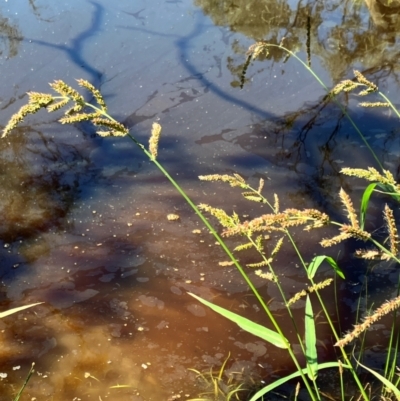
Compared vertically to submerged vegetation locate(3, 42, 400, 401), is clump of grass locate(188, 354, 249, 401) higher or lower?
lower

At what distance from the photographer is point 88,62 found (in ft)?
12.9

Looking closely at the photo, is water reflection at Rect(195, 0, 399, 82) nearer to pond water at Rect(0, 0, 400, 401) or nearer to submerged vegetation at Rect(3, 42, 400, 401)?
pond water at Rect(0, 0, 400, 401)

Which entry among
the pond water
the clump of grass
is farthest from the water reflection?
the clump of grass

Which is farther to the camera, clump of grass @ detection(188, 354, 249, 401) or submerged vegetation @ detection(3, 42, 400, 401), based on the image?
clump of grass @ detection(188, 354, 249, 401)

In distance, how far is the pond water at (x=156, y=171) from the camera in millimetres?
1848

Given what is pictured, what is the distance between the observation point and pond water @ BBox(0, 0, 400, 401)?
1.85 m

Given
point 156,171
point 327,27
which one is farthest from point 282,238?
point 327,27

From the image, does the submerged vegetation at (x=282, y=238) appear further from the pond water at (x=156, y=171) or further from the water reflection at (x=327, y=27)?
the water reflection at (x=327, y=27)

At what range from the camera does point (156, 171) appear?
9.38ft

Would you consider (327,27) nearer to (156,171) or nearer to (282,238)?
(156,171)

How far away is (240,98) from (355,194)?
48.4 inches

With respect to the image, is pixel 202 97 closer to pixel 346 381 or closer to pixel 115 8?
pixel 115 8

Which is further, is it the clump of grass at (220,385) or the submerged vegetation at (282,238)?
the clump of grass at (220,385)

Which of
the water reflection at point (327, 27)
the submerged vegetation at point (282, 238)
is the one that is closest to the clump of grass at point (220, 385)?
the submerged vegetation at point (282, 238)
